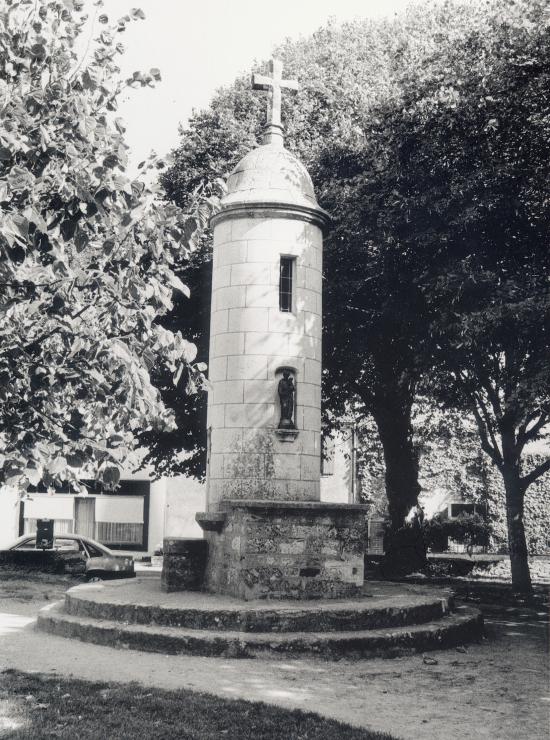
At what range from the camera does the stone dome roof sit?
13.5 m

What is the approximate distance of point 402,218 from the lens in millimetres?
17141

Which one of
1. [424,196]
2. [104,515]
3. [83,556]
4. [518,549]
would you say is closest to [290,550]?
[424,196]

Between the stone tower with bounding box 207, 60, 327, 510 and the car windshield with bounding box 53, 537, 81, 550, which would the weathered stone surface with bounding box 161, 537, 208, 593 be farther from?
the car windshield with bounding box 53, 537, 81, 550

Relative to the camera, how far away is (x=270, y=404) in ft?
42.4

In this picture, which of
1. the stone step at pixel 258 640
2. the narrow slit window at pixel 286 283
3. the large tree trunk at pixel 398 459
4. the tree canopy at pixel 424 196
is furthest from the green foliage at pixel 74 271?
the large tree trunk at pixel 398 459

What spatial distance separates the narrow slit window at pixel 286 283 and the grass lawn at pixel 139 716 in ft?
24.0

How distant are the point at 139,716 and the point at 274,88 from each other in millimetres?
11270

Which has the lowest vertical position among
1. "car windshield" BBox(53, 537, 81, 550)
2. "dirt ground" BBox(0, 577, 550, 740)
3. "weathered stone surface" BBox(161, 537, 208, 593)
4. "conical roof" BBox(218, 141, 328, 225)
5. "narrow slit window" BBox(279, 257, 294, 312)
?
"dirt ground" BBox(0, 577, 550, 740)

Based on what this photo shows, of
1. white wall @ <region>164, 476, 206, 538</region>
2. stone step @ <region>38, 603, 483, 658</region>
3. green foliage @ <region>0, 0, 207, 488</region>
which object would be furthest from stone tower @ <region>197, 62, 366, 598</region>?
white wall @ <region>164, 476, 206, 538</region>

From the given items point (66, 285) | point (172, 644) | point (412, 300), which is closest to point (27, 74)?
point (66, 285)

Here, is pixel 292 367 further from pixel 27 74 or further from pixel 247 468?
pixel 27 74

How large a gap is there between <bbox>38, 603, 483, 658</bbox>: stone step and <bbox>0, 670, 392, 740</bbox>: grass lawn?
87.5 inches

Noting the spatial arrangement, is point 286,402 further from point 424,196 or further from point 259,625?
point 424,196

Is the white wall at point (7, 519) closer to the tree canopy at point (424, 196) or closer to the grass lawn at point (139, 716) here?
the tree canopy at point (424, 196)
